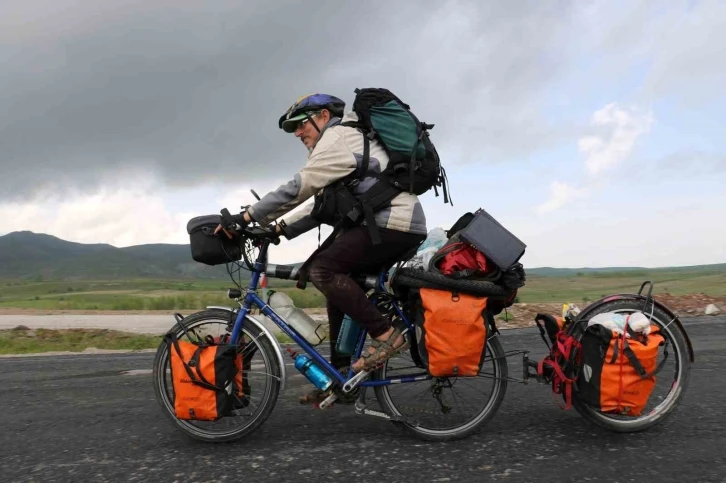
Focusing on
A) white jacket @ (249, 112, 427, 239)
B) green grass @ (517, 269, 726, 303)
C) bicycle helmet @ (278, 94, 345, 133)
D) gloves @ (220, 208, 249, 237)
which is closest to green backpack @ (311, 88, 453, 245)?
white jacket @ (249, 112, 427, 239)

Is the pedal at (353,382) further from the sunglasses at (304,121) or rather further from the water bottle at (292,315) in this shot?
the sunglasses at (304,121)

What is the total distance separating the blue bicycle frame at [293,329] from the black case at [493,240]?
722mm

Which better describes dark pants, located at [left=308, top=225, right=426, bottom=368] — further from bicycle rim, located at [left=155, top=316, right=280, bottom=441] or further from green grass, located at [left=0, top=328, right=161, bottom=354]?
green grass, located at [left=0, top=328, right=161, bottom=354]

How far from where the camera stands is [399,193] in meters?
3.61

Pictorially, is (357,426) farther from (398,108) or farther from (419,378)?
(398,108)

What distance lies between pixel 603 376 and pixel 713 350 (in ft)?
16.7

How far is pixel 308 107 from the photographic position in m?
3.88

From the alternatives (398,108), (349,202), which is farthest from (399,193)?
(398,108)

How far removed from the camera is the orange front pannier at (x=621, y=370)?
11.3 ft

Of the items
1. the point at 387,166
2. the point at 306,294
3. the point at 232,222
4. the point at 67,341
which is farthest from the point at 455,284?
the point at 306,294

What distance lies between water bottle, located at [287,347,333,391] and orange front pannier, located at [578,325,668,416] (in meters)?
1.81

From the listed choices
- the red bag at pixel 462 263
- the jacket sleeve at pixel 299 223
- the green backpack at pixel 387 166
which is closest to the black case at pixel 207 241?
the jacket sleeve at pixel 299 223

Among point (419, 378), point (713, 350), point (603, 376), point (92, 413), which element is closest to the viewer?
point (603, 376)

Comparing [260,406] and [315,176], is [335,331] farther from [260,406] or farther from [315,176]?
[315,176]
